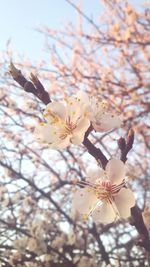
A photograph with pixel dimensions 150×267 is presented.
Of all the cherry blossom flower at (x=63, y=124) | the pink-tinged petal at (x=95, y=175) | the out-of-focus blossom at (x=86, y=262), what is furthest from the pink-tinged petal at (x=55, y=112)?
the out-of-focus blossom at (x=86, y=262)

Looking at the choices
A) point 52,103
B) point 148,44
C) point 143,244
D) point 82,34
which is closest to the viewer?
point 143,244

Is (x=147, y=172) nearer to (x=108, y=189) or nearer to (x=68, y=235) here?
(x=68, y=235)

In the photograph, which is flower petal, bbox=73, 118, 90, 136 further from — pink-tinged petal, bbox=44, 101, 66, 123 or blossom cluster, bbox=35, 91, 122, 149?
pink-tinged petal, bbox=44, 101, 66, 123

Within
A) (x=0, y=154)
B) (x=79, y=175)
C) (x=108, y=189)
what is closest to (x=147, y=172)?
(x=79, y=175)

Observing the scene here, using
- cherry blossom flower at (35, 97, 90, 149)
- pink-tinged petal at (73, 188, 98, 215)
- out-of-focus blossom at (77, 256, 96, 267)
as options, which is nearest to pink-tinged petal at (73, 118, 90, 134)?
cherry blossom flower at (35, 97, 90, 149)

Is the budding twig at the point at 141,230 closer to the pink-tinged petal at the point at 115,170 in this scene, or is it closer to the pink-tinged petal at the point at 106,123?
the pink-tinged petal at the point at 115,170

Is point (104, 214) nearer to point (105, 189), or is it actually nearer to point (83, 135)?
point (105, 189)
